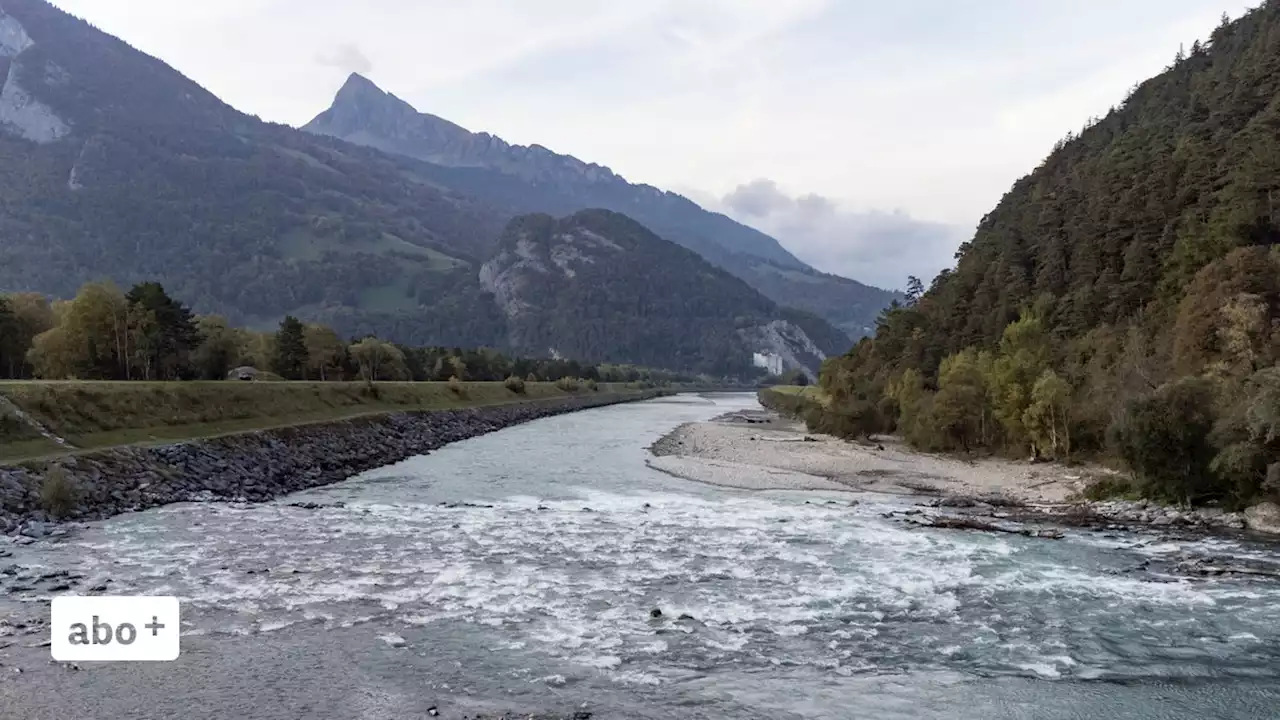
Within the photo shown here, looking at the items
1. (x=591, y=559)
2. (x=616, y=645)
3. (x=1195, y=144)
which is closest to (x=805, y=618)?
(x=616, y=645)

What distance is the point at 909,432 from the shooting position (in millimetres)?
78125

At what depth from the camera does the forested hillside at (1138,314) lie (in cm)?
3638

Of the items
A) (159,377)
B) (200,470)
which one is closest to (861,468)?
(200,470)

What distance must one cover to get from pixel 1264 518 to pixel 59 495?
1974 inches

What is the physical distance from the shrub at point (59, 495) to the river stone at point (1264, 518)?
4922 cm

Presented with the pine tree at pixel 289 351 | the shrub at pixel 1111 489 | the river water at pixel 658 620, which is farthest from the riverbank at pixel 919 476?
the pine tree at pixel 289 351

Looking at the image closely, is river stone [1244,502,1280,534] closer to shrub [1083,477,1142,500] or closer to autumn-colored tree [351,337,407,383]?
shrub [1083,477,1142,500]

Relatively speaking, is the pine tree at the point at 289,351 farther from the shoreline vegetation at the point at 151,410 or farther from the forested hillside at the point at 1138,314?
the forested hillside at the point at 1138,314

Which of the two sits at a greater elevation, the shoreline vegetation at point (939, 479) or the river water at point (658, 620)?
the river water at point (658, 620)

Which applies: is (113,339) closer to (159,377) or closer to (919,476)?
(159,377)

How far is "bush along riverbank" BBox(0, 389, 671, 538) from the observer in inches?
1321

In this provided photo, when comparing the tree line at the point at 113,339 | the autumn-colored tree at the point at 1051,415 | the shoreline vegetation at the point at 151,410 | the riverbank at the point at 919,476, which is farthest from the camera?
the tree line at the point at 113,339

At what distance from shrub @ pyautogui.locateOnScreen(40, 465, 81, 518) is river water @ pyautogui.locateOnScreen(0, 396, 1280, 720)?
2.48 m

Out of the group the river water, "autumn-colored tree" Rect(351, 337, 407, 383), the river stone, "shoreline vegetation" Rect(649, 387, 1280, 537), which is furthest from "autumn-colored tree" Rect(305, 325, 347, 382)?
the river stone
